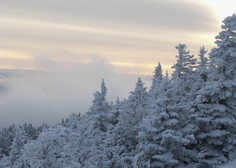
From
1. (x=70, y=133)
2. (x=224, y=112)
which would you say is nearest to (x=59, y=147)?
(x=70, y=133)

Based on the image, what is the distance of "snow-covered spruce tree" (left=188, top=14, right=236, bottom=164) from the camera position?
32.1 m

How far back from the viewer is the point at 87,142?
122 feet

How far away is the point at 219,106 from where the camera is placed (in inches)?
1271

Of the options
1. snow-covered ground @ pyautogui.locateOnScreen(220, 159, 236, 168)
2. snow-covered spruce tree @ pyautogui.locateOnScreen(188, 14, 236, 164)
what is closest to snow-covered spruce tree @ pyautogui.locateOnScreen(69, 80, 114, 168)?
snow-covered spruce tree @ pyautogui.locateOnScreen(188, 14, 236, 164)

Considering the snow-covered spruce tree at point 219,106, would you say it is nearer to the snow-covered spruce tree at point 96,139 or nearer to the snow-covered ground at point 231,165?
the snow-covered ground at point 231,165

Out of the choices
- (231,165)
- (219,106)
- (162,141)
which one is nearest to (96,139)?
(162,141)

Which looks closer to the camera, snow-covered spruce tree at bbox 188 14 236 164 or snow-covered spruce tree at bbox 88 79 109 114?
snow-covered spruce tree at bbox 188 14 236 164

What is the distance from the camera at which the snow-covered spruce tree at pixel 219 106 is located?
3212cm

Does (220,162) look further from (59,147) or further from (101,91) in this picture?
(101,91)

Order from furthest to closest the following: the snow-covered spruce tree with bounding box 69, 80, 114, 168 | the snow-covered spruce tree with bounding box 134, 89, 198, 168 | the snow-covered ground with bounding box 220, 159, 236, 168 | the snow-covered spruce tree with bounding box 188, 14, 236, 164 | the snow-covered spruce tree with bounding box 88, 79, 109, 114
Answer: the snow-covered spruce tree with bounding box 88, 79, 109, 114
the snow-covered spruce tree with bounding box 69, 80, 114, 168
the snow-covered spruce tree with bounding box 188, 14, 236, 164
the snow-covered spruce tree with bounding box 134, 89, 198, 168
the snow-covered ground with bounding box 220, 159, 236, 168

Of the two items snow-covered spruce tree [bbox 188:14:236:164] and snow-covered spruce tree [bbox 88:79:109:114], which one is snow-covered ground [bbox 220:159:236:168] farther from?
snow-covered spruce tree [bbox 88:79:109:114]

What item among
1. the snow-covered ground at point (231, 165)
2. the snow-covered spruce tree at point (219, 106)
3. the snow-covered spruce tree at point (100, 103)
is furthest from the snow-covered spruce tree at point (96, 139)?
the snow-covered ground at point (231, 165)

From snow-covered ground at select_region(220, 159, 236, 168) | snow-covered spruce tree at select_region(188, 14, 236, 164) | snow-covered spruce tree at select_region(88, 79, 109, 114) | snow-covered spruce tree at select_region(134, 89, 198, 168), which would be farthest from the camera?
snow-covered spruce tree at select_region(88, 79, 109, 114)

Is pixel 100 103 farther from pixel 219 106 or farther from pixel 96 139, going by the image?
pixel 219 106
